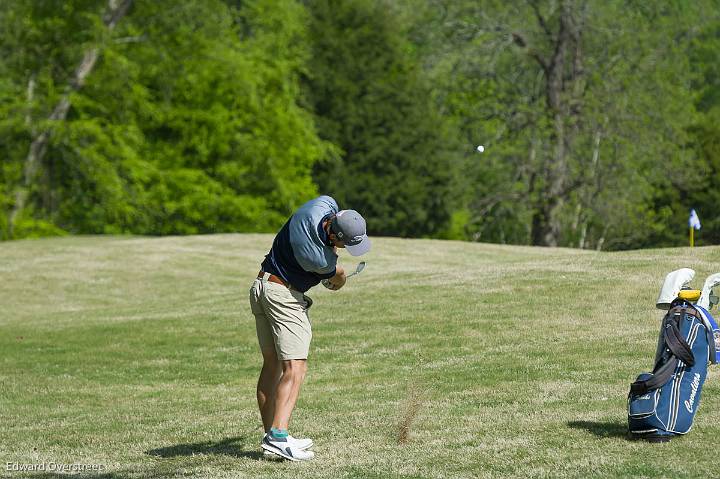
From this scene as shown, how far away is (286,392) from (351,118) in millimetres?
45029

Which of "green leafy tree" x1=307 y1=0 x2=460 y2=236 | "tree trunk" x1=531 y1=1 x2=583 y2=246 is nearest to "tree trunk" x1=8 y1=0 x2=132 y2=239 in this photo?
"green leafy tree" x1=307 y1=0 x2=460 y2=236

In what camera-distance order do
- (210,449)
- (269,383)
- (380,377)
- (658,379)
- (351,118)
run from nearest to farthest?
(658,379) < (269,383) < (210,449) < (380,377) < (351,118)

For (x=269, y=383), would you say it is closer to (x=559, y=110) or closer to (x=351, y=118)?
(x=559, y=110)

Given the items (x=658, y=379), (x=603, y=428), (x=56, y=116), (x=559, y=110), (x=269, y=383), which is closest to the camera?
(x=658, y=379)

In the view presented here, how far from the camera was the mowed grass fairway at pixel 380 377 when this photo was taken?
28.6 feet

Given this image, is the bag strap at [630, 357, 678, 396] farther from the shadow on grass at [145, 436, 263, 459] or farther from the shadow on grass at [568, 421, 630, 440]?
the shadow on grass at [145, 436, 263, 459]

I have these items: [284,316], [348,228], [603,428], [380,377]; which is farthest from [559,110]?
[348,228]

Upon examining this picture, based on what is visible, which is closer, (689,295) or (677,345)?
(677,345)

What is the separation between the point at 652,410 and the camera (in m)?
8.66

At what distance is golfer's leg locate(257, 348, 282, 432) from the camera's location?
8.97 m

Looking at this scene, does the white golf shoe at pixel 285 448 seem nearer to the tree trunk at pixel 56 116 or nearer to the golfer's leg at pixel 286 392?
the golfer's leg at pixel 286 392

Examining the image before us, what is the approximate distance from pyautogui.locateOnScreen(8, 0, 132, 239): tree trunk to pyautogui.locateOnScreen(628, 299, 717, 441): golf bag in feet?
120

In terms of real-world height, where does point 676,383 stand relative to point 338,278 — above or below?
below

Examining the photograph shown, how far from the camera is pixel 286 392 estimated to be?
868 cm
